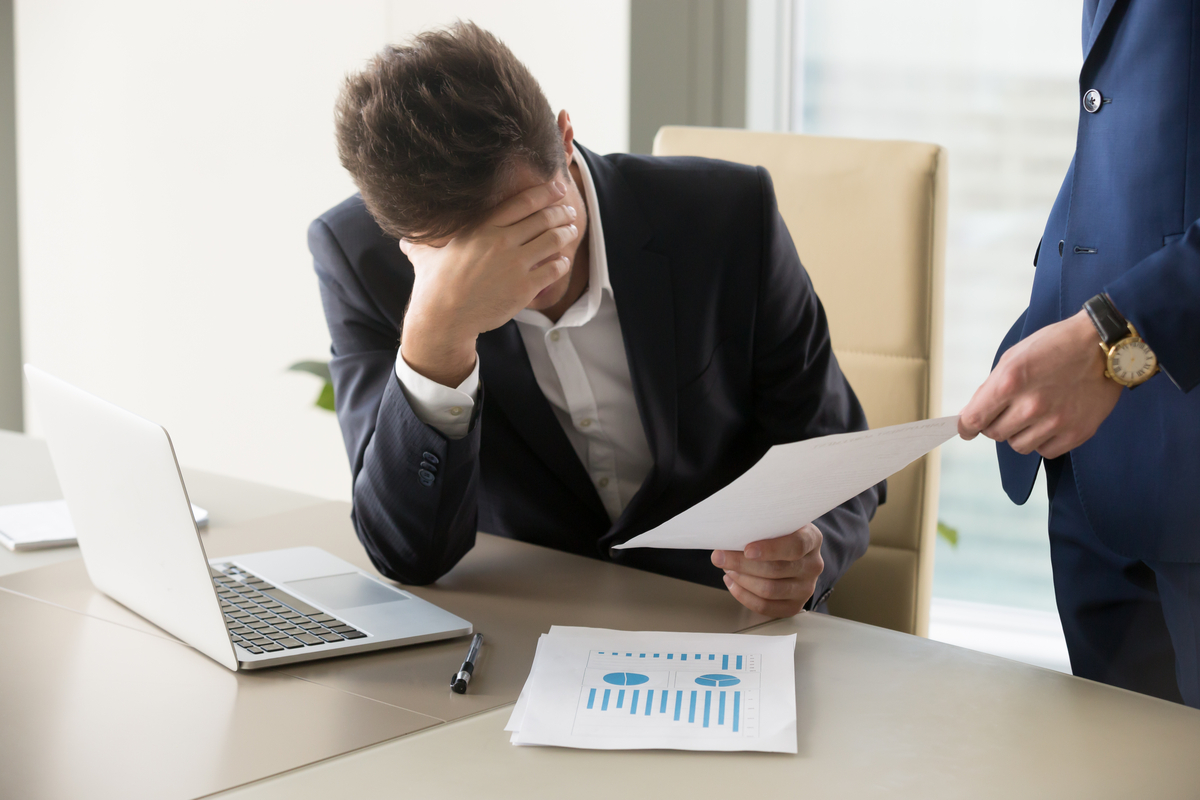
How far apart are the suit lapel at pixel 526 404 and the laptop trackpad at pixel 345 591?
0.94ft

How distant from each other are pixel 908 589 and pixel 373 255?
2.80 ft

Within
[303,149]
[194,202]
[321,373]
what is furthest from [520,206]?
[194,202]

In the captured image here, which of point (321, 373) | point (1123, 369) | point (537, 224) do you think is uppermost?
point (537, 224)

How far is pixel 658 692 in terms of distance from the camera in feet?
2.39

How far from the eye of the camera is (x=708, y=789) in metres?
0.60

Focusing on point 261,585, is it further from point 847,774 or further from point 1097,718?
point 1097,718

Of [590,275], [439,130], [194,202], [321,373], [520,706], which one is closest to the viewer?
[520,706]

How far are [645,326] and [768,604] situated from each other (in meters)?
0.41

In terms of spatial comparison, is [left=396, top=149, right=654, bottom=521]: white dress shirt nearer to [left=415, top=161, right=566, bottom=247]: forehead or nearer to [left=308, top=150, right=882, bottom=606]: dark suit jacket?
[left=308, top=150, right=882, bottom=606]: dark suit jacket

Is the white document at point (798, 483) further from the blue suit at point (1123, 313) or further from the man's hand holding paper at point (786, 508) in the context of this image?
the blue suit at point (1123, 313)

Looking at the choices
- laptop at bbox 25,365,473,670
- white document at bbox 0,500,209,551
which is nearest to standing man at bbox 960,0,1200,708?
laptop at bbox 25,365,473,670

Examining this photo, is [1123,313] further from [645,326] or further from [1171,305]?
[645,326]


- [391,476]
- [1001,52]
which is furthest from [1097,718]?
[1001,52]

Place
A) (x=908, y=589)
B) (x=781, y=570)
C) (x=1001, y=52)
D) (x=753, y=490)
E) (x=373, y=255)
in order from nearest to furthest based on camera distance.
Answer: (x=753, y=490) < (x=781, y=570) < (x=373, y=255) < (x=908, y=589) < (x=1001, y=52)
